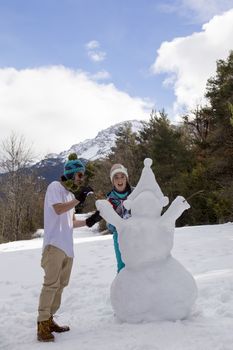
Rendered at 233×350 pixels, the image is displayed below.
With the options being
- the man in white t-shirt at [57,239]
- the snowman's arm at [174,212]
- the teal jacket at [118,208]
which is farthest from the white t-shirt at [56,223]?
the snowman's arm at [174,212]

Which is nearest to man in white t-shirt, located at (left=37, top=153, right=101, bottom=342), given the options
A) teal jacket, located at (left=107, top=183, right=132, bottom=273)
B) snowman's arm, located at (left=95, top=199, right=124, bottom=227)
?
snowman's arm, located at (left=95, top=199, right=124, bottom=227)

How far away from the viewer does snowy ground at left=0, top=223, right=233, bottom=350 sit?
9.66 ft

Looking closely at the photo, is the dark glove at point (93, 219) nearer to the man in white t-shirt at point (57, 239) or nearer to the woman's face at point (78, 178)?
the man in white t-shirt at point (57, 239)

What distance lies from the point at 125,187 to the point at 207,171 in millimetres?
14255

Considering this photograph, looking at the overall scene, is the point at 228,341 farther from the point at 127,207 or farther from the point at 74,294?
the point at 74,294

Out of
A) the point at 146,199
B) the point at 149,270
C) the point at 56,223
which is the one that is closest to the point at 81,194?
the point at 56,223

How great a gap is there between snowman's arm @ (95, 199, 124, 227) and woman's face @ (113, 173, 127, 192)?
17.6 inches

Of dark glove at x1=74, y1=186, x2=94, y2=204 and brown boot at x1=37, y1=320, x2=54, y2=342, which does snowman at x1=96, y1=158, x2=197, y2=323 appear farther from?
brown boot at x1=37, y1=320, x2=54, y2=342

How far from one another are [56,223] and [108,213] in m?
0.52

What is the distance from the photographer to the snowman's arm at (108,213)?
3713 mm

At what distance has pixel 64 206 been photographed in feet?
11.1

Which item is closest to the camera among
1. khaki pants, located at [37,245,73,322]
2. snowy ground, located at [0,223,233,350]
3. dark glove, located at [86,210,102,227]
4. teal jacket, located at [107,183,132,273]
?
snowy ground, located at [0,223,233,350]

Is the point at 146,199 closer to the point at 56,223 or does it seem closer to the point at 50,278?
the point at 56,223

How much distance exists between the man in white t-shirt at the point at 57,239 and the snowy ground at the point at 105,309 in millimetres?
199
